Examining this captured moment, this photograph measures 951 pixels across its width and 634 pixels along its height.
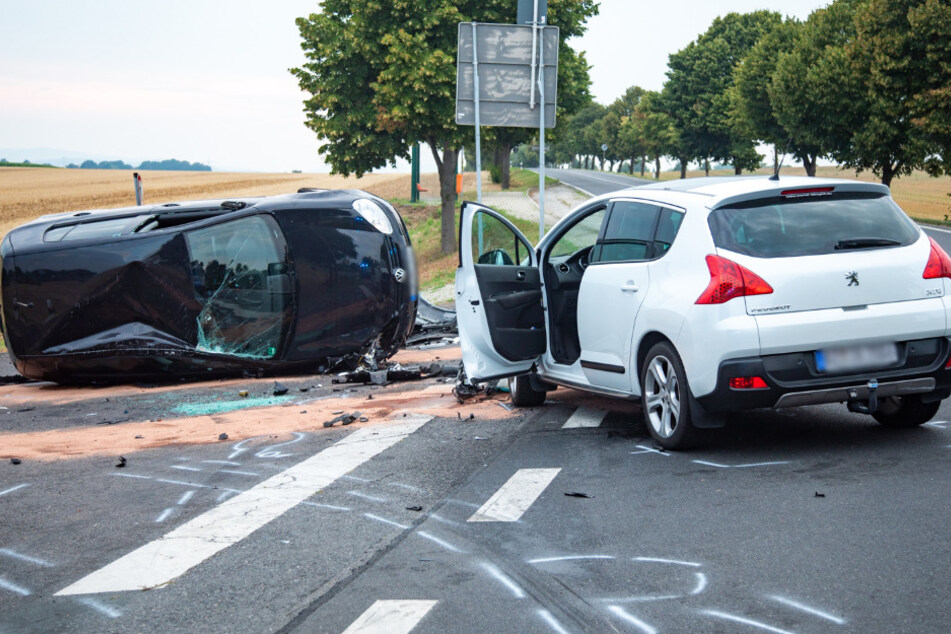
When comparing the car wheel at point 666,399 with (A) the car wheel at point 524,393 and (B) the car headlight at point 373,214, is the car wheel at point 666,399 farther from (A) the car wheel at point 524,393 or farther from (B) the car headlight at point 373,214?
(B) the car headlight at point 373,214

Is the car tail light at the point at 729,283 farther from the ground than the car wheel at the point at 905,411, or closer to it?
farther from the ground

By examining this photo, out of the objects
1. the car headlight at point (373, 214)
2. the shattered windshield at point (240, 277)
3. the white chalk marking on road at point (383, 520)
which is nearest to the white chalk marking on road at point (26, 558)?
the white chalk marking on road at point (383, 520)

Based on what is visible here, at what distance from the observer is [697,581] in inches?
166

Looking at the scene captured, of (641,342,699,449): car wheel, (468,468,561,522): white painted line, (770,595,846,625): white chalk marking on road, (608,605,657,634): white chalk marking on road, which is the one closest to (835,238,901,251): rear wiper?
(641,342,699,449): car wheel

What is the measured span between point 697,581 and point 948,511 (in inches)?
63.5

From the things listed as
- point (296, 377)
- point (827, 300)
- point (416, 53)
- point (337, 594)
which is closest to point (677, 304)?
point (827, 300)

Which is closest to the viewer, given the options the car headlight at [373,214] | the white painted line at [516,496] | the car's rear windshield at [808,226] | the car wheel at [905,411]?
the white painted line at [516,496]

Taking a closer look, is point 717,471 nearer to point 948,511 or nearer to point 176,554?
point 948,511

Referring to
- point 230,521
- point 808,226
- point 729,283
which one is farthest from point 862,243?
point 230,521

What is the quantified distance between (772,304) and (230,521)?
130 inches

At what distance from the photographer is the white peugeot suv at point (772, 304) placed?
6078mm

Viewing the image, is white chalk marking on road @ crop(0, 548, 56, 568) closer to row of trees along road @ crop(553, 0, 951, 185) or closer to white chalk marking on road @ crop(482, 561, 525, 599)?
white chalk marking on road @ crop(482, 561, 525, 599)

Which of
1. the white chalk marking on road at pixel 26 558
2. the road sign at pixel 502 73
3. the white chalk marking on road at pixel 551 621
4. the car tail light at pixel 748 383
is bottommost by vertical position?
the white chalk marking on road at pixel 26 558

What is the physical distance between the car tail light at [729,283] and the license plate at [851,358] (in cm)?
52
